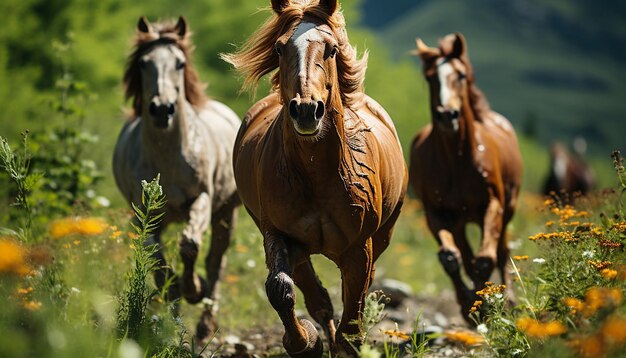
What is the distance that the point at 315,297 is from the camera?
21.3 ft

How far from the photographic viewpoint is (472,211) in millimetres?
8734

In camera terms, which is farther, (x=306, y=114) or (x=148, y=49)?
(x=148, y=49)

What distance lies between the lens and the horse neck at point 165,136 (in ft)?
26.0

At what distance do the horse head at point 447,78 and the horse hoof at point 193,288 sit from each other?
2.74 meters

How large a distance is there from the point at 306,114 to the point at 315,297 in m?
2.17

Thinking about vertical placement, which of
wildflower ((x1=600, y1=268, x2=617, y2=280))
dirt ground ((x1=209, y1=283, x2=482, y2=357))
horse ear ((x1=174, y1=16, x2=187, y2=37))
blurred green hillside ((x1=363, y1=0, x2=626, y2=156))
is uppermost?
horse ear ((x1=174, y1=16, x2=187, y2=37))

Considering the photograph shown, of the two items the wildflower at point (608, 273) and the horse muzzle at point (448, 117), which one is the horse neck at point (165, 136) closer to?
the horse muzzle at point (448, 117)

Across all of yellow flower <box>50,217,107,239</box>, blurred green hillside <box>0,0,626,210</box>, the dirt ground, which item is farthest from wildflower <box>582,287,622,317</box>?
yellow flower <box>50,217,107,239</box>

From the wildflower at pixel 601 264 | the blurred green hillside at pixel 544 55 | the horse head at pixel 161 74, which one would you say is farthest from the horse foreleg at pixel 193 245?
the blurred green hillside at pixel 544 55

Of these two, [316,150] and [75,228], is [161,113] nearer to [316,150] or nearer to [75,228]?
[75,228]

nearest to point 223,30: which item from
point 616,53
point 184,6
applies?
point 184,6

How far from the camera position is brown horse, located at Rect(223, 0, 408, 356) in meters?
5.06

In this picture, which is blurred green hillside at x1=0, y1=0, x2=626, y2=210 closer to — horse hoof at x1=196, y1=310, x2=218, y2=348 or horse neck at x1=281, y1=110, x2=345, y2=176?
horse neck at x1=281, y1=110, x2=345, y2=176

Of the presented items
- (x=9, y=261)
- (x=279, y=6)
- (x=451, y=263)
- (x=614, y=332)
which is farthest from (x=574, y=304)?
(x=451, y=263)
